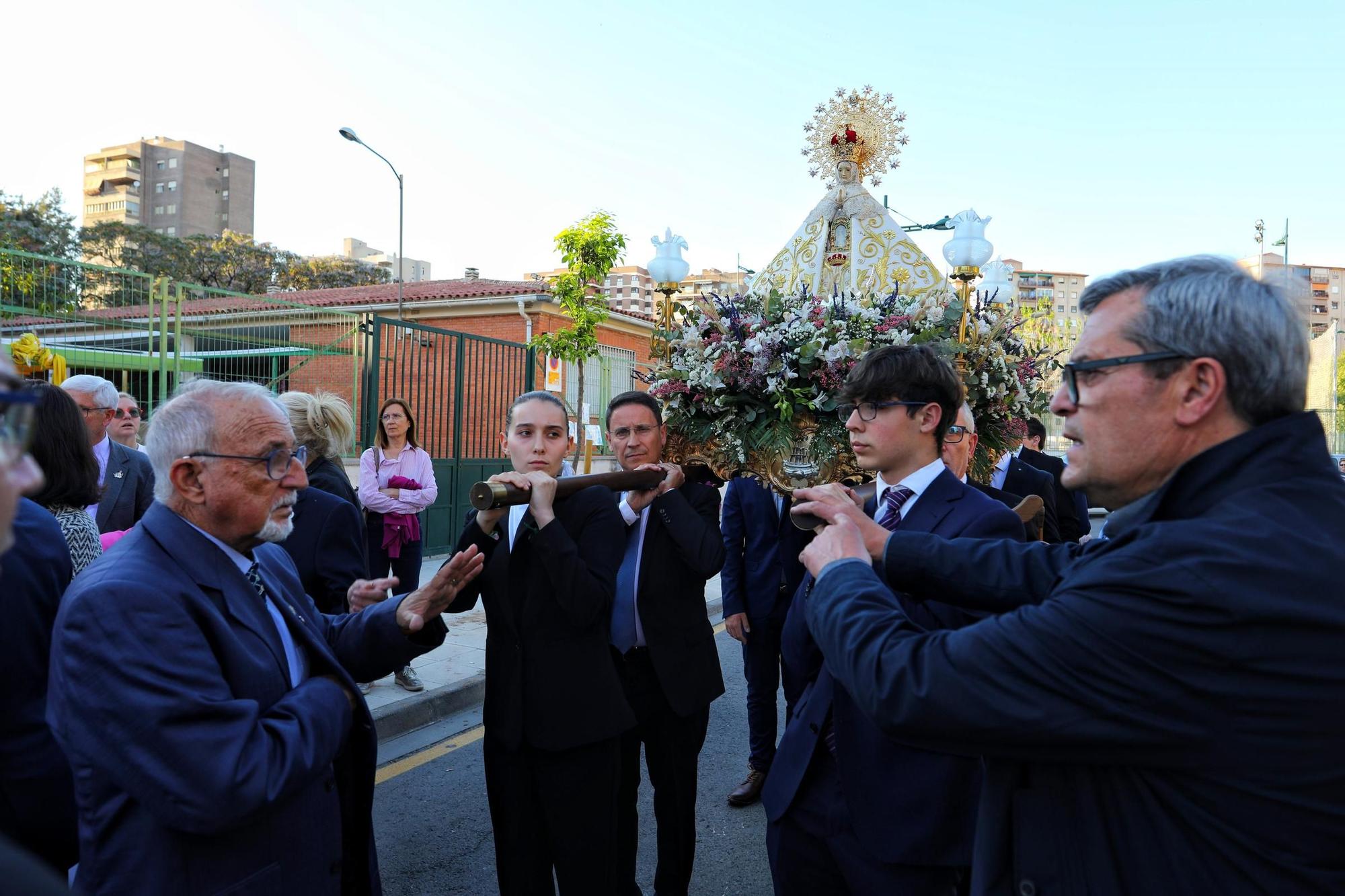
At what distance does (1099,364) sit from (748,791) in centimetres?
369

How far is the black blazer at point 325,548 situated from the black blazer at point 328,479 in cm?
72

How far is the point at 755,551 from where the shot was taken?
4.94 m

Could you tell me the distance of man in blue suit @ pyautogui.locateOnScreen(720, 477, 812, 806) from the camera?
4660 millimetres

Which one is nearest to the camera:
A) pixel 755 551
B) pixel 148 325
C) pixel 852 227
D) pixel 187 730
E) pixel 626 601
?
pixel 187 730

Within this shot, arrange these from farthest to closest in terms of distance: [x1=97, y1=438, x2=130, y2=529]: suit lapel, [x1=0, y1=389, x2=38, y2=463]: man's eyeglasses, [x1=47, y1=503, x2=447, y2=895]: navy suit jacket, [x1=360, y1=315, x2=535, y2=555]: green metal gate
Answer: [x1=360, y1=315, x2=535, y2=555]: green metal gate, [x1=97, y1=438, x2=130, y2=529]: suit lapel, [x1=47, y1=503, x2=447, y2=895]: navy suit jacket, [x1=0, y1=389, x2=38, y2=463]: man's eyeglasses

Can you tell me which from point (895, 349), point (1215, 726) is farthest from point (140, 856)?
point (895, 349)

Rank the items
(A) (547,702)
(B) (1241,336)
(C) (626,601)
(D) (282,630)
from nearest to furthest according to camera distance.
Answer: (B) (1241,336) < (D) (282,630) < (A) (547,702) < (C) (626,601)

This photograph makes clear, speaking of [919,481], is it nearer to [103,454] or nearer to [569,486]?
[569,486]

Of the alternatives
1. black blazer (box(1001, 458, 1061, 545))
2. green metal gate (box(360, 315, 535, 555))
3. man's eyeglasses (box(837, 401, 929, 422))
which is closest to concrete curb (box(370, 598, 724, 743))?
black blazer (box(1001, 458, 1061, 545))

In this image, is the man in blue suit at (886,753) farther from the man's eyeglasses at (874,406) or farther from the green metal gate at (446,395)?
the green metal gate at (446,395)

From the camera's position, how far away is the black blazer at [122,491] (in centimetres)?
493

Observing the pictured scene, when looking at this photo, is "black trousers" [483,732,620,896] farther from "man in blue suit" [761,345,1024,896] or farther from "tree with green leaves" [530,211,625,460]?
"tree with green leaves" [530,211,625,460]

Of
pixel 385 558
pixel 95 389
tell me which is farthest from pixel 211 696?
pixel 385 558

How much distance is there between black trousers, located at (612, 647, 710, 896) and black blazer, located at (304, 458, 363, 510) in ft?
5.95
